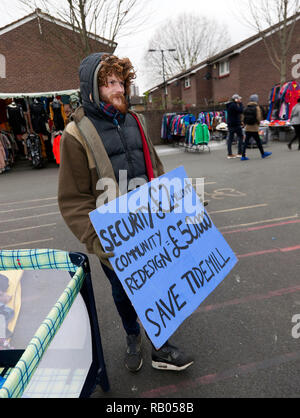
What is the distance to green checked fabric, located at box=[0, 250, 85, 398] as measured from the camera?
2.88 feet

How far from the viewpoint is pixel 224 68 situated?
2558 centimetres

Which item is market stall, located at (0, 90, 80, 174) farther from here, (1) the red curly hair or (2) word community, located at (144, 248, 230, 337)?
(2) word community, located at (144, 248, 230, 337)

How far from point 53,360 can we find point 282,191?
18.4 ft

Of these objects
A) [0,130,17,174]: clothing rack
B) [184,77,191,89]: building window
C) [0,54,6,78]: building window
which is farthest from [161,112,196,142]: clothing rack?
[184,77,191,89]: building window

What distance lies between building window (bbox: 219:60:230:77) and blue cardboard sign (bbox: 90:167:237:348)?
26663 millimetres

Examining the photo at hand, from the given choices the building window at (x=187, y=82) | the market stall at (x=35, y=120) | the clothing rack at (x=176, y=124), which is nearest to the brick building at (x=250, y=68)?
the building window at (x=187, y=82)

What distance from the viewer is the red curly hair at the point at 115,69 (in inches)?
61.9

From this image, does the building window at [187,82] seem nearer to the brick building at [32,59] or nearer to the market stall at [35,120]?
the brick building at [32,59]

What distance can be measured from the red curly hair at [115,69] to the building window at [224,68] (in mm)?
26525

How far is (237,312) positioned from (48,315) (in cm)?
194
